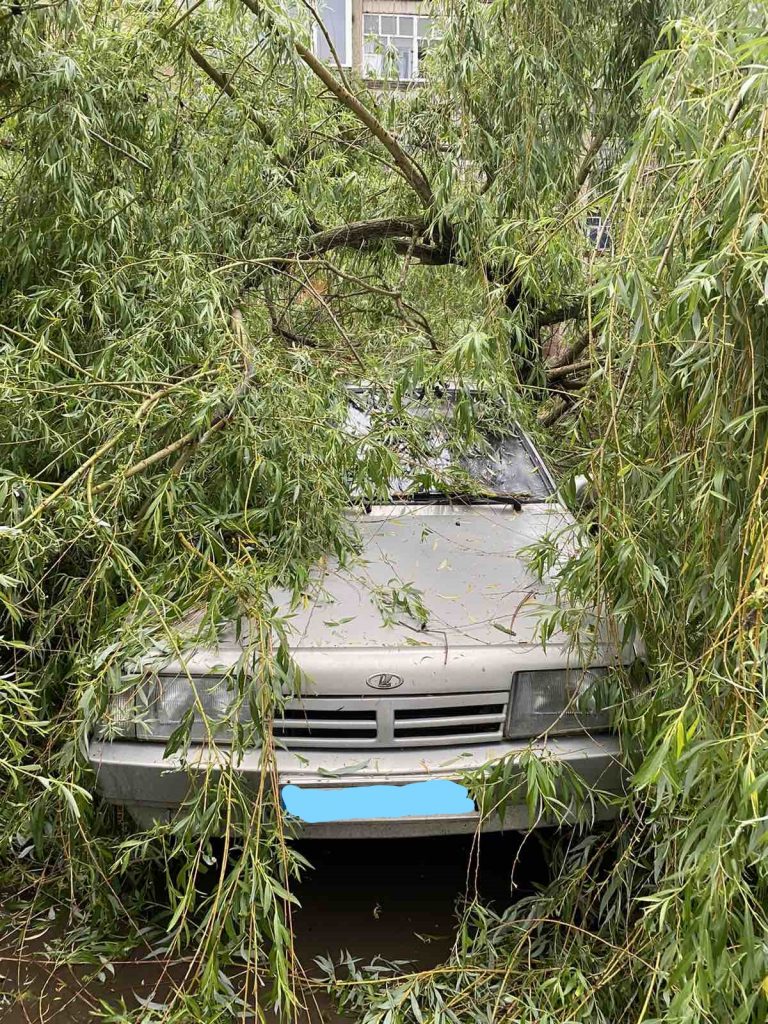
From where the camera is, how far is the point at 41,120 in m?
3.60

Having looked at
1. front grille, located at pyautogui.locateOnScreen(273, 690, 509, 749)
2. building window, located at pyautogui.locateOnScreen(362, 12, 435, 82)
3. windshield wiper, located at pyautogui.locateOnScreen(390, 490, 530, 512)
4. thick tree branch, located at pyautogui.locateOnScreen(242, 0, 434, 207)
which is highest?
building window, located at pyautogui.locateOnScreen(362, 12, 435, 82)

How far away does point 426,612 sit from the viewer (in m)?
2.95

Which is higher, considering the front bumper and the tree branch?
the tree branch

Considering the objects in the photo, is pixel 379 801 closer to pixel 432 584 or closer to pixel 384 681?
pixel 384 681

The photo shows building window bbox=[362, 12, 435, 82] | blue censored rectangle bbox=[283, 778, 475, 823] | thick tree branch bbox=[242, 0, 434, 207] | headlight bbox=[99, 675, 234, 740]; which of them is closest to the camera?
blue censored rectangle bbox=[283, 778, 475, 823]

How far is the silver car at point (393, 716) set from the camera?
254 centimetres

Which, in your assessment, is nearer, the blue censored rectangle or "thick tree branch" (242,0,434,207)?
the blue censored rectangle

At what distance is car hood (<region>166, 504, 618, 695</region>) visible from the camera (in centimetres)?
269

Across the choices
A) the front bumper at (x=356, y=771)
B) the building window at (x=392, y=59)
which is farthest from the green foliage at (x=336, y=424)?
the building window at (x=392, y=59)

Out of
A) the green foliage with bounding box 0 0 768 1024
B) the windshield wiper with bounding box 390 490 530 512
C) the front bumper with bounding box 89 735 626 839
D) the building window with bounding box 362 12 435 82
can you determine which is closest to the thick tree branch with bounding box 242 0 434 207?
the green foliage with bounding box 0 0 768 1024

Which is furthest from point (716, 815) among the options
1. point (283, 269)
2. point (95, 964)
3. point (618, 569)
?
point (283, 269)

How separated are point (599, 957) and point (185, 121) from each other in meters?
4.14

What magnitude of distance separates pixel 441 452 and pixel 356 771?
1722mm

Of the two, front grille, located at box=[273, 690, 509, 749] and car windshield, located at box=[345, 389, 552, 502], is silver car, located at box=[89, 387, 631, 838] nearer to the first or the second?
front grille, located at box=[273, 690, 509, 749]
